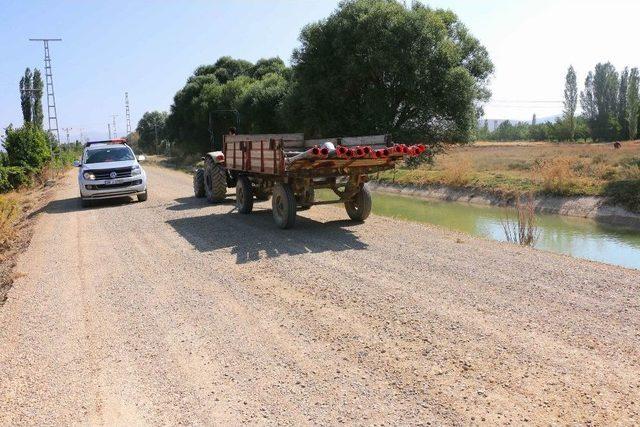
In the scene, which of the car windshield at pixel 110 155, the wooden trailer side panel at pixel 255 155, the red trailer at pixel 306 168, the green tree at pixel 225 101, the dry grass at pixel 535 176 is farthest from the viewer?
the green tree at pixel 225 101

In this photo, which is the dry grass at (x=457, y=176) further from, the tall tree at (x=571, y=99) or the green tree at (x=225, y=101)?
the tall tree at (x=571, y=99)

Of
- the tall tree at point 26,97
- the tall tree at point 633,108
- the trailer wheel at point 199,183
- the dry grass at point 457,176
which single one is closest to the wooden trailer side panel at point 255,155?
the trailer wheel at point 199,183

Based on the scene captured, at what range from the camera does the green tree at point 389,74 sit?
25.0 m

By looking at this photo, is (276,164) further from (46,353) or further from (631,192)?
(631,192)

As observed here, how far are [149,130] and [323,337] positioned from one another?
103276 millimetres

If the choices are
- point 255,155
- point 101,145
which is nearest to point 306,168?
point 255,155

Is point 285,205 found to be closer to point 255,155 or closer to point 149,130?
point 255,155

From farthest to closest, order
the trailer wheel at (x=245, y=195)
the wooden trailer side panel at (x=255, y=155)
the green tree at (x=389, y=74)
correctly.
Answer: the green tree at (x=389, y=74) < the trailer wheel at (x=245, y=195) < the wooden trailer side panel at (x=255, y=155)

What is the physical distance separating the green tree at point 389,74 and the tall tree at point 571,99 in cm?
6251

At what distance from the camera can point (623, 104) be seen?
76.4 m

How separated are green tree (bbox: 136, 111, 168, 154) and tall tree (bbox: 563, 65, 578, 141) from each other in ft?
216

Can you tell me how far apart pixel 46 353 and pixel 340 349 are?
283 centimetres

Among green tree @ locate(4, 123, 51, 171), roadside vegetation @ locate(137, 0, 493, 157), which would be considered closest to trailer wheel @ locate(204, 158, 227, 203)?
roadside vegetation @ locate(137, 0, 493, 157)

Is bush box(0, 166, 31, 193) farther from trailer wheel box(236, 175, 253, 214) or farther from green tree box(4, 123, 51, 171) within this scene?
trailer wheel box(236, 175, 253, 214)
